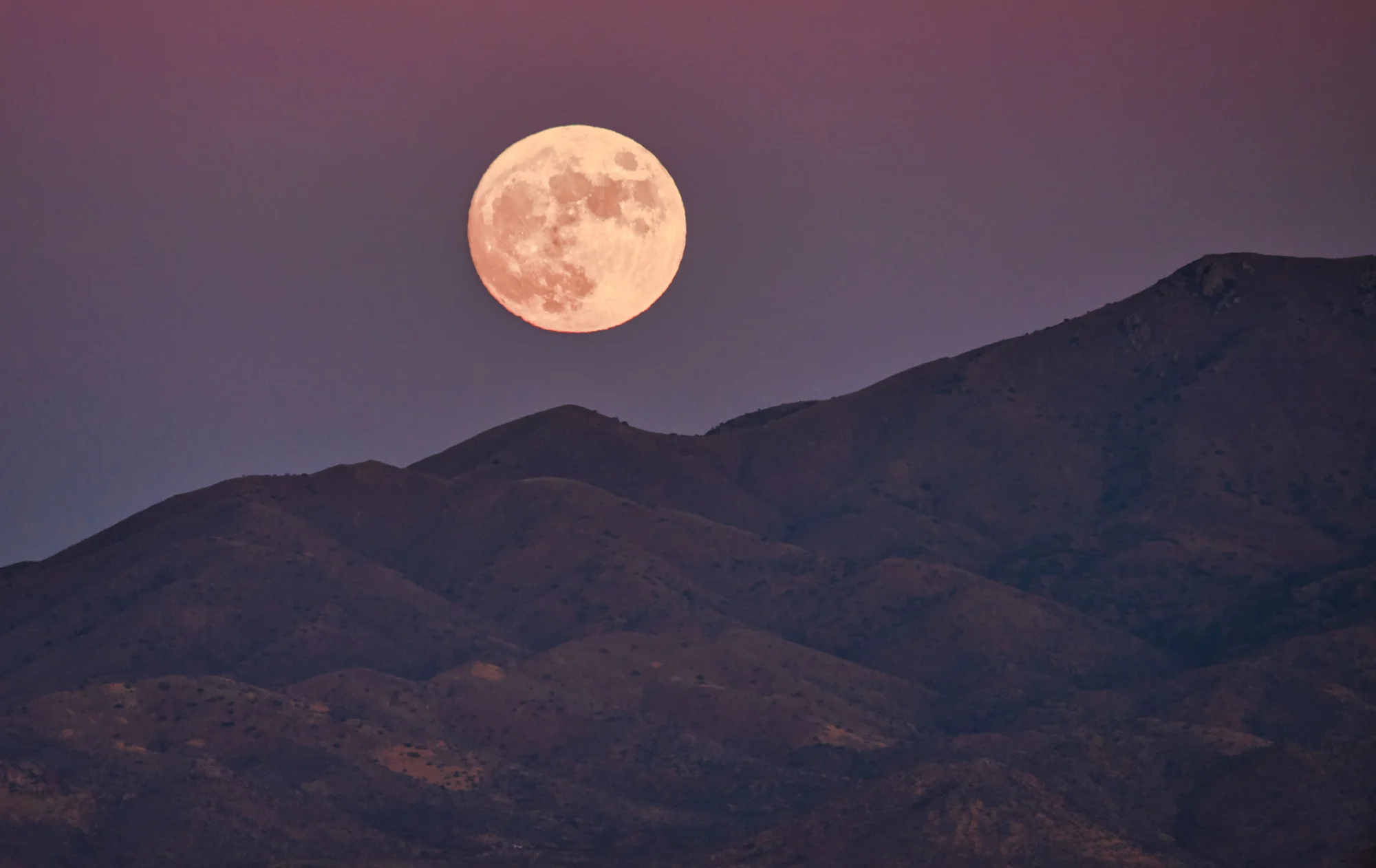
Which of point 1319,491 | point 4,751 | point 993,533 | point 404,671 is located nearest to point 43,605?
point 404,671

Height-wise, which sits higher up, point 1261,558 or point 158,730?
point 158,730

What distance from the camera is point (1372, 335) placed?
188 metres

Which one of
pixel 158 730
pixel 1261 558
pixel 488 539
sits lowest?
pixel 1261 558

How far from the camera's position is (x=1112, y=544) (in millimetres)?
170250

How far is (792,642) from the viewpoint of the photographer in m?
158

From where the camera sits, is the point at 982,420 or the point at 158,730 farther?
the point at 982,420

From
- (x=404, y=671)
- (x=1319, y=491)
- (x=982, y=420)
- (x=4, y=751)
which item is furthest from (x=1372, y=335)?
(x=4, y=751)

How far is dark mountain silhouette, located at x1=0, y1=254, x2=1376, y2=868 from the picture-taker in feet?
373

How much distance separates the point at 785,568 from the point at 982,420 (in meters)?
31.7

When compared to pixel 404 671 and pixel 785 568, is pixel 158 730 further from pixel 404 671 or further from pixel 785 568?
pixel 785 568

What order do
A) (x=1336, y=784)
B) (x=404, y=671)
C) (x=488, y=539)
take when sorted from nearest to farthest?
(x=1336, y=784), (x=404, y=671), (x=488, y=539)

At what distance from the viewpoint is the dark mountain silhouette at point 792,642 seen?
373 feet

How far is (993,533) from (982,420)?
1652 cm

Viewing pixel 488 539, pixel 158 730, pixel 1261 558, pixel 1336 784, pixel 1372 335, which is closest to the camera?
pixel 1336 784
